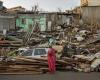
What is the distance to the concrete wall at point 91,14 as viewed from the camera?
67.7 m

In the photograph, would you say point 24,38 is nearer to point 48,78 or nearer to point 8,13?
point 8,13

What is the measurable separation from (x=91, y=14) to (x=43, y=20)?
871 cm

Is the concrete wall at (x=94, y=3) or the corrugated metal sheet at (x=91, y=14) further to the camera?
the concrete wall at (x=94, y=3)

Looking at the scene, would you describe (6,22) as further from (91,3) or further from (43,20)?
(91,3)

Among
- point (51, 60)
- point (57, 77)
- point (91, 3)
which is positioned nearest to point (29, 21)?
point (91, 3)

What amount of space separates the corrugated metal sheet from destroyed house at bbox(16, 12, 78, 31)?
2.26 meters

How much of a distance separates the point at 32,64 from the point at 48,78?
3.89m

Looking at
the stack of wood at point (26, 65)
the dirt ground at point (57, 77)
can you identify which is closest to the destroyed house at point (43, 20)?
the stack of wood at point (26, 65)

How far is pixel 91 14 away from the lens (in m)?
68.6

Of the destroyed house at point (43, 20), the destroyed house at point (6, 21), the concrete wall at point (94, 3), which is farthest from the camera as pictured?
the concrete wall at point (94, 3)

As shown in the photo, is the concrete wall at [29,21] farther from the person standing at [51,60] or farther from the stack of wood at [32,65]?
the person standing at [51,60]

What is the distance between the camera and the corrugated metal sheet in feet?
222

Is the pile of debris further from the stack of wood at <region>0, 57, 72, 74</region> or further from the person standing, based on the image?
the person standing

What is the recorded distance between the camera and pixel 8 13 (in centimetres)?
6562
